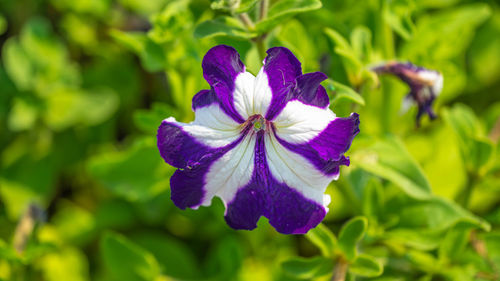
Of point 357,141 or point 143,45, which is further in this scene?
point 143,45

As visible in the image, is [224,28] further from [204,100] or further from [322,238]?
[322,238]

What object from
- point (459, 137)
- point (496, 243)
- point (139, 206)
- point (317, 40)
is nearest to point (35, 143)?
point (139, 206)

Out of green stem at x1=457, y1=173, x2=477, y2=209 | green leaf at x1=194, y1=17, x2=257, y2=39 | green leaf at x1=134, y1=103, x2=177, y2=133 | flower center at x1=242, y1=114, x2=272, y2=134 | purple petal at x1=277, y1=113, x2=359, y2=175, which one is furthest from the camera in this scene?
green stem at x1=457, y1=173, x2=477, y2=209

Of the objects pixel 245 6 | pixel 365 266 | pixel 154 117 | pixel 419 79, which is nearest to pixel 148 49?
pixel 154 117

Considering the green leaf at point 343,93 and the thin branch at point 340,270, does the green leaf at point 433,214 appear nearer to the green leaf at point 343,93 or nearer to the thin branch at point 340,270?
the thin branch at point 340,270

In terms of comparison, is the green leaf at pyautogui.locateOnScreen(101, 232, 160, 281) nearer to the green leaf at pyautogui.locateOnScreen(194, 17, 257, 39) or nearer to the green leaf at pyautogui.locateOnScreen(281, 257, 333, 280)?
the green leaf at pyautogui.locateOnScreen(281, 257, 333, 280)

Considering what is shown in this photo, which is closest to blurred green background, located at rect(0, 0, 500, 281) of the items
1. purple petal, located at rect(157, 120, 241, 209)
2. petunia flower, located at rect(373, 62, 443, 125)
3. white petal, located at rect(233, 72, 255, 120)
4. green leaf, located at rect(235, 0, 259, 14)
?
green leaf, located at rect(235, 0, 259, 14)

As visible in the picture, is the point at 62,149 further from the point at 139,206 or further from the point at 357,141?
the point at 357,141
